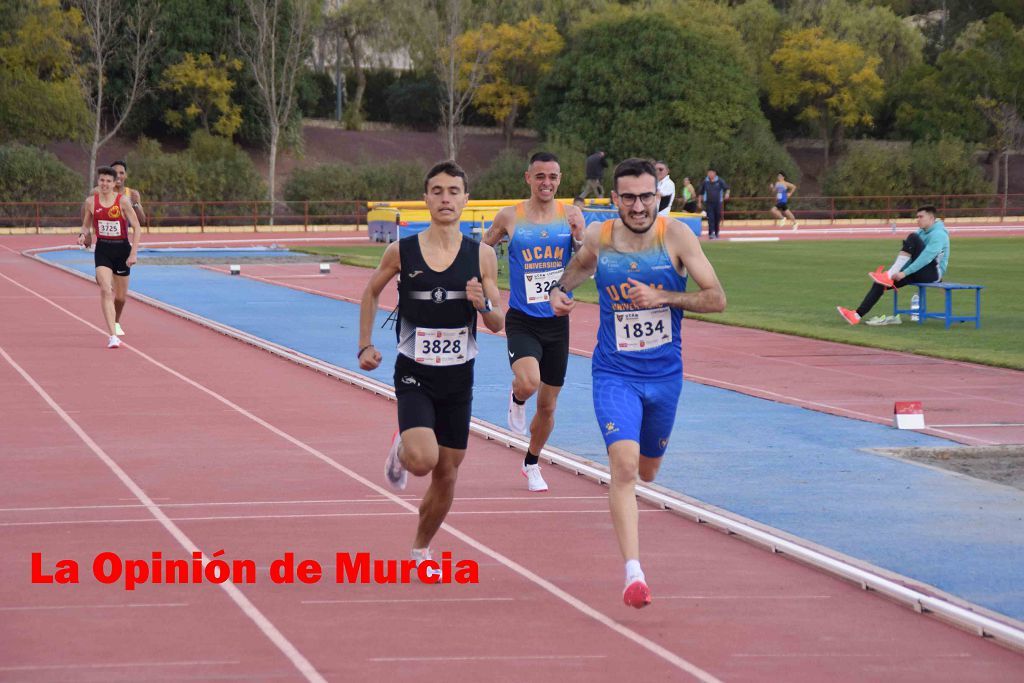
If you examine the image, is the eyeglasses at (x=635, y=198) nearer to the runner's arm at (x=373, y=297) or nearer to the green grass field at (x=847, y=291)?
the runner's arm at (x=373, y=297)

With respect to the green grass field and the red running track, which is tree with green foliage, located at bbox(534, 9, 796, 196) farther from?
the red running track

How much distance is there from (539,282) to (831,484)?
7.51 feet

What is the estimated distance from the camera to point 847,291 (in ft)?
86.5

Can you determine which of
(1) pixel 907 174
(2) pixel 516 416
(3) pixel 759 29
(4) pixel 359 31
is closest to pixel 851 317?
(2) pixel 516 416

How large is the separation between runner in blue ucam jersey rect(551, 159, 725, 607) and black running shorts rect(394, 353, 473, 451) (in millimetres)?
638

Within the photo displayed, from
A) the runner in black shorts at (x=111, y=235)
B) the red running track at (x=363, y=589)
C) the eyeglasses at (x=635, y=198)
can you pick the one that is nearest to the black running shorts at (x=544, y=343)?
the red running track at (x=363, y=589)

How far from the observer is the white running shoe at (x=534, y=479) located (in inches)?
375

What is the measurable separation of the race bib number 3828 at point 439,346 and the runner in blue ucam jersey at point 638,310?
0.67 meters

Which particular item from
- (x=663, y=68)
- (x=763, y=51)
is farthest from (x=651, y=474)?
(x=763, y=51)

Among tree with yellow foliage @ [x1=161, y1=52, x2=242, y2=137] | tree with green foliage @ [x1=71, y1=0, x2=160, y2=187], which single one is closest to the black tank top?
tree with green foliage @ [x1=71, y1=0, x2=160, y2=187]

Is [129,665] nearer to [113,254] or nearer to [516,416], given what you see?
[516,416]

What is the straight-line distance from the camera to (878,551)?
25.6 feet

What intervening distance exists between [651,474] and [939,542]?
1.69 meters

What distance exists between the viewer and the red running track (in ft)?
19.2
